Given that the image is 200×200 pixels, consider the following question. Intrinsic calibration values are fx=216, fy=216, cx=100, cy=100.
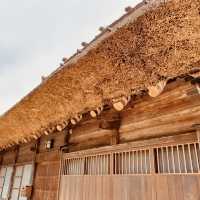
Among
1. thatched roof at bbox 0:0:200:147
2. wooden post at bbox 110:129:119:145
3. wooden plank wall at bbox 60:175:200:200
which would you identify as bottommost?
wooden plank wall at bbox 60:175:200:200

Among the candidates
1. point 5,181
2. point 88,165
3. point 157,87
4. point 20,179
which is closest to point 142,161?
point 157,87

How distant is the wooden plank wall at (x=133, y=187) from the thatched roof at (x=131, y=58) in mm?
1070

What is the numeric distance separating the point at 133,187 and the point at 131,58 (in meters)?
1.66

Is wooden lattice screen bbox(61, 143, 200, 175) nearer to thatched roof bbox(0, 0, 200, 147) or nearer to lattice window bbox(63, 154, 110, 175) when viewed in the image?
lattice window bbox(63, 154, 110, 175)

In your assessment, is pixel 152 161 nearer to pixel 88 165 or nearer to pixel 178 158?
pixel 178 158

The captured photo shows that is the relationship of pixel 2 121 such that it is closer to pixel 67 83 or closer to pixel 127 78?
pixel 67 83

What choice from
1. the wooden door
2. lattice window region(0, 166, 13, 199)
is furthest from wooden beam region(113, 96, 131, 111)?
lattice window region(0, 166, 13, 199)

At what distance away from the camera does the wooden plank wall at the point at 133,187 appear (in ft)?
7.43

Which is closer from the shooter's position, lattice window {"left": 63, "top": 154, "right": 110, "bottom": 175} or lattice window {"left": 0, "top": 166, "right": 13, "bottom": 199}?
lattice window {"left": 63, "top": 154, "right": 110, "bottom": 175}

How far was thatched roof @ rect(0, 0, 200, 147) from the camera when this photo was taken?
6.28 ft

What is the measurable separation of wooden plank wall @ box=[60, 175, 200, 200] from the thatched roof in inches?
42.1

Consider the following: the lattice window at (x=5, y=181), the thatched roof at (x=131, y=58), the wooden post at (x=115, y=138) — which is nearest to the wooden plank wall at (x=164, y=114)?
the wooden post at (x=115, y=138)

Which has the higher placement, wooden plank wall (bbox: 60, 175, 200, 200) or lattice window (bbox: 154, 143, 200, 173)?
lattice window (bbox: 154, 143, 200, 173)

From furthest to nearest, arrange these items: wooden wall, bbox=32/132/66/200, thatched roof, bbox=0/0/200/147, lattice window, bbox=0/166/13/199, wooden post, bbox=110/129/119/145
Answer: lattice window, bbox=0/166/13/199 → wooden wall, bbox=32/132/66/200 → wooden post, bbox=110/129/119/145 → thatched roof, bbox=0/0/200/147
